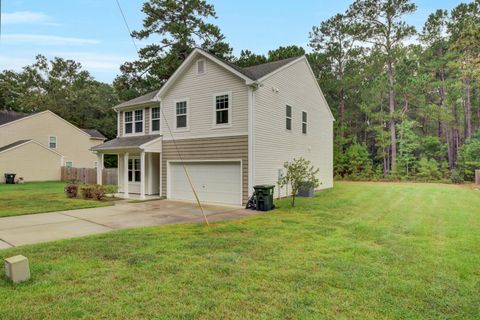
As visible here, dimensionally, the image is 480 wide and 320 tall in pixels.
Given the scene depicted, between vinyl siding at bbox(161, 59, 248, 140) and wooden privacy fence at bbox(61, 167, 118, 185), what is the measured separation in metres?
9.01

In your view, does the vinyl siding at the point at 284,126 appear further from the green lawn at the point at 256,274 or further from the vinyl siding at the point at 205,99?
the green lawn at the point at 256,274

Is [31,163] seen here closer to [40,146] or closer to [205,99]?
[40,146]

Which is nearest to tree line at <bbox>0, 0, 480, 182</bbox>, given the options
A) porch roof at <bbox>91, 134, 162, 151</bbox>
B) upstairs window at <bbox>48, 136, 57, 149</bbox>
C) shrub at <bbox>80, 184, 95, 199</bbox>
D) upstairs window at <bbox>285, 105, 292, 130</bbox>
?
upstairs window at <bbox>48, 136, 57, 149</bbox>

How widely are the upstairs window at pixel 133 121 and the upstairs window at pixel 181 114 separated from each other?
325cm

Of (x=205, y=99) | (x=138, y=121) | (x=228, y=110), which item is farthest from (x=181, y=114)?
(x=138, y=121)

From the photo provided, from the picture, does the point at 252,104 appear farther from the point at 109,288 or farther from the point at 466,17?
the point at 466,17

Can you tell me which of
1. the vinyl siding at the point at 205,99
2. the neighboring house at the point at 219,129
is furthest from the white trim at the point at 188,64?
the vinyl siding at the point at 205,99

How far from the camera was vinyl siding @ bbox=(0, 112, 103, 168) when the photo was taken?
25.8 meters

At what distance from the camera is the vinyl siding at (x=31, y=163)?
23.2m

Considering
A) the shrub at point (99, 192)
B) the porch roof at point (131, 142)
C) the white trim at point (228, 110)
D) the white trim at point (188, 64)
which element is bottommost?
the shrub at point (99, 192)

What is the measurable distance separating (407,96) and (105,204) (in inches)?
1142

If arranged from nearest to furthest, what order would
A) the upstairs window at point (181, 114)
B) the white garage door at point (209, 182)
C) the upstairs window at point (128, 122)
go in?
the white garage door at point (209, 182)
the upstairs window at point (181, 114)
the upstairs window at point (128, 122)

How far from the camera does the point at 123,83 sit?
29.2 meters

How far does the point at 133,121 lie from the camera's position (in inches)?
648
